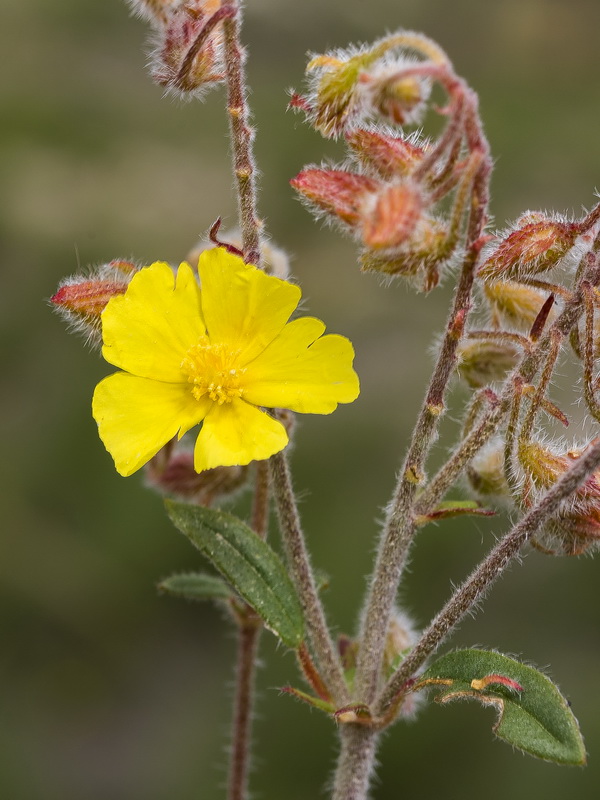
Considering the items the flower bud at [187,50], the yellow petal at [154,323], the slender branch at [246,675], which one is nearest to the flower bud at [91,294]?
the yellow petal at [154,323]

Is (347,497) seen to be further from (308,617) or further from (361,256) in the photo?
(361,256)

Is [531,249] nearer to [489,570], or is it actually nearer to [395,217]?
[395,217]

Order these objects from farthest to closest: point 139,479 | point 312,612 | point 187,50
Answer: point 139,479 < point 312,612 < point 187,50

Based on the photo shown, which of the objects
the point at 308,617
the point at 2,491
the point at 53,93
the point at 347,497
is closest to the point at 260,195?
the point at 53,93

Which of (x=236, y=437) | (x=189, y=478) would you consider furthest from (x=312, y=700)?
(x=189, y=478)

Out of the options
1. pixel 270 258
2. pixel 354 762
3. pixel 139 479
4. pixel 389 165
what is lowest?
pixel 354 762

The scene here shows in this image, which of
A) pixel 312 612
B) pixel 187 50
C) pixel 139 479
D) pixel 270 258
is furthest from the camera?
pixel 139 479

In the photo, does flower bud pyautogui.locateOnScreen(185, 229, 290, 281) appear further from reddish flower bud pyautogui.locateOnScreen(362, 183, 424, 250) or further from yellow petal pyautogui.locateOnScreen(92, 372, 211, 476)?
reddish flower bud pyautogui.locateOnScreen(362, 183, 424, 250)

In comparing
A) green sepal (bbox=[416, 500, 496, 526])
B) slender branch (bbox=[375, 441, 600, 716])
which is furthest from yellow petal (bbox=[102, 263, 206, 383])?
slender branch (bbox=[375, 441, 600, 716])
